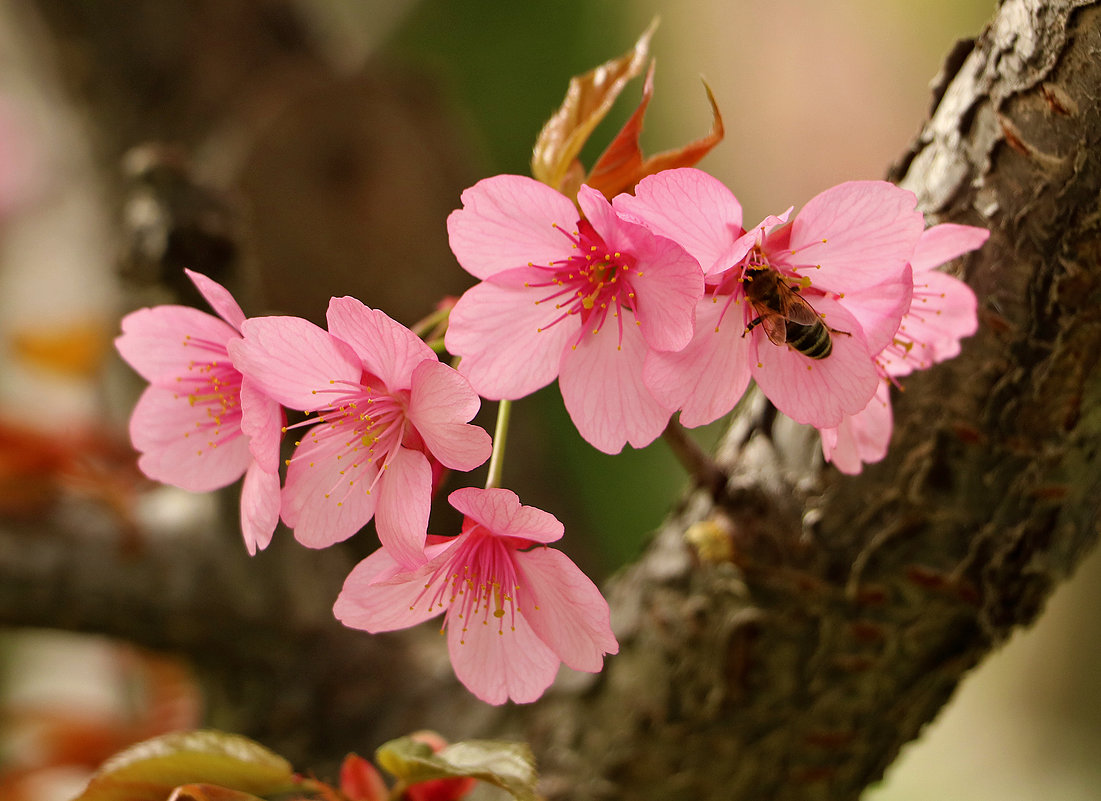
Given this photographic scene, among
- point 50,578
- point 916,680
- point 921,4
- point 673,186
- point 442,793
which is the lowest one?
point 50,578

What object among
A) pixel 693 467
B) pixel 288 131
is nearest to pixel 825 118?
pixel 288 131

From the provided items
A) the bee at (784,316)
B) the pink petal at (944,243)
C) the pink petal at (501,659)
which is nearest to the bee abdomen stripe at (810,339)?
the bee at (784,316)

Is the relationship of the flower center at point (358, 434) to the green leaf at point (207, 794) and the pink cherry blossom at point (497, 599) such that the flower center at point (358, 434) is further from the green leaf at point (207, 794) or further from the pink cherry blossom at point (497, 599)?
the green leaf at point (207, 794)

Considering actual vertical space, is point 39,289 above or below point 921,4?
below

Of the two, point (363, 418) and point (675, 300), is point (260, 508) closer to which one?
point (363, 418)

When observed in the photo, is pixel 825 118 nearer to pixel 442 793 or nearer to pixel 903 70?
pixel 903 70

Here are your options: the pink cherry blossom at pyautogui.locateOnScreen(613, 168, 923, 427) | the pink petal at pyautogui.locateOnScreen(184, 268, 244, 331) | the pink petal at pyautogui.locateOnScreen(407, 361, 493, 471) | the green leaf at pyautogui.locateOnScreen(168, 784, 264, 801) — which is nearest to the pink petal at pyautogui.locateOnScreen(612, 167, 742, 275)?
the pink cherry blossom at pyautogui.locateOnScreen(613, 168, 923, 427)

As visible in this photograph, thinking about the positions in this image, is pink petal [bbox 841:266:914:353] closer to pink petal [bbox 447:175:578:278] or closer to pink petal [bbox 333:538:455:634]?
pink petal [bbox 447:175:578:278]
